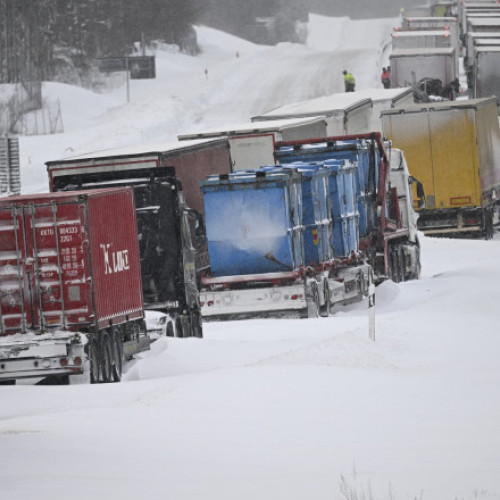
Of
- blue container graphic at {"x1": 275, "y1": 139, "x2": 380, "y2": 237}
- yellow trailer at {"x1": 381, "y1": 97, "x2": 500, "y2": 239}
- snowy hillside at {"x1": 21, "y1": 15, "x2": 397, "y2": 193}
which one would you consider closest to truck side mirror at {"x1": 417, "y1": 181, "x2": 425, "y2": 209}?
yellow trailer at {"x1": 381, "y1": 97, "x2": 500, "y2": 239}

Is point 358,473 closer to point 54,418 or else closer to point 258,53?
point 54,418

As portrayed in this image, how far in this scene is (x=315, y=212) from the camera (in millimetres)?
26297

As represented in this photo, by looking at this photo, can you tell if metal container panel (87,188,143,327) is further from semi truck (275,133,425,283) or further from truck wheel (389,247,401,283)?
truck wheel (389,247,401,283)

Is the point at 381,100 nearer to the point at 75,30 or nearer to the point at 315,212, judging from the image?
the point at 315,212

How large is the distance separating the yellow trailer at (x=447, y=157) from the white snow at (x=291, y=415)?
326 inches

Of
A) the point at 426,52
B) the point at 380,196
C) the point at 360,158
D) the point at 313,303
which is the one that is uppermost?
the point at 426,52

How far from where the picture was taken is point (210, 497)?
11.3 metres

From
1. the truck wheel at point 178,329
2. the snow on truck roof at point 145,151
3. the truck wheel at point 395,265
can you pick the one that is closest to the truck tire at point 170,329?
the truck wheel at point 178,329

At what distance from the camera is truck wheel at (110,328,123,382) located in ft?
64.5

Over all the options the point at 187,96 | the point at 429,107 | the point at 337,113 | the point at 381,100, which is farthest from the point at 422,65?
the point at 429,107

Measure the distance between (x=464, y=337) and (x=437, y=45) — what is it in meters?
50.3

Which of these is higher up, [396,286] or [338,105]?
[338,105]

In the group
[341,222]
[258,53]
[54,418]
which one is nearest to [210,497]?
[54,418]

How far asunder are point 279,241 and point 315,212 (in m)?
1.33
